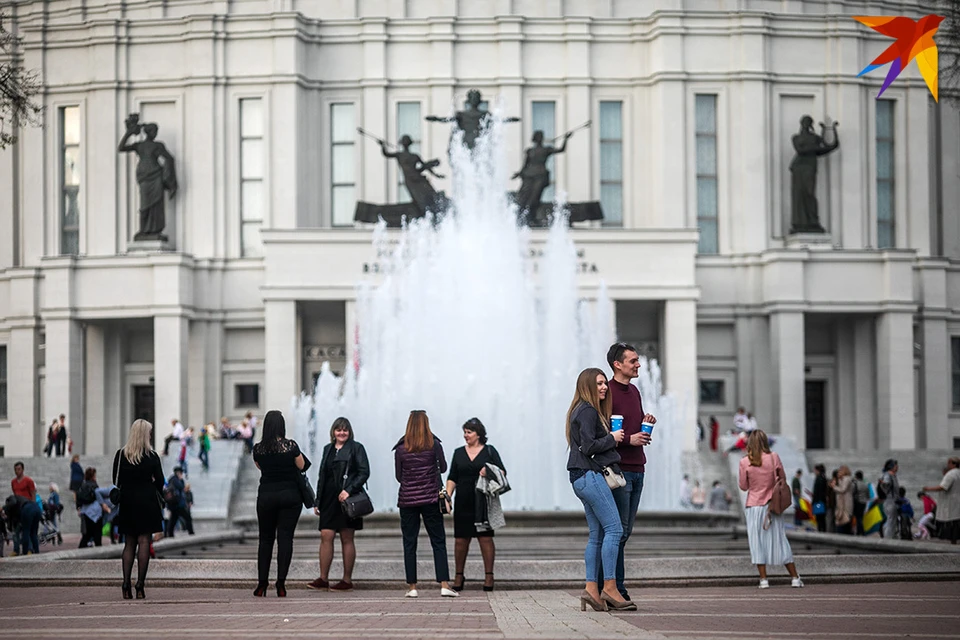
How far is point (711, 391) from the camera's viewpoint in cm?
4625

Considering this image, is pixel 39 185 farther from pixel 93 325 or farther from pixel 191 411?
pixel 191 411

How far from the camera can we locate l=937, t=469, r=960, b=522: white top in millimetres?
23203

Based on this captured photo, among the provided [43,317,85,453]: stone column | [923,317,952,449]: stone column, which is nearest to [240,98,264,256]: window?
[43,317,85,453]: stone column

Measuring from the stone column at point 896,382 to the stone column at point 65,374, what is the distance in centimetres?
2130

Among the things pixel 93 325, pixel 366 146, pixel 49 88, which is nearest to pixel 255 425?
pixel 93 325

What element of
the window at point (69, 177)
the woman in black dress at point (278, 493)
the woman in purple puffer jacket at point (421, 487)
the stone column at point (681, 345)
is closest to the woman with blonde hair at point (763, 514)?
the woman in purple puffer jacket at point (421, 487)

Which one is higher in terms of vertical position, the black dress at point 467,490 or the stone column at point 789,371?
the stone column at point 789,371

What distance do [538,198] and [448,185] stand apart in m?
3.93

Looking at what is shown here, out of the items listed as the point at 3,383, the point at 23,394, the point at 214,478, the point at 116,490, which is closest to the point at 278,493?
the point at 116,490

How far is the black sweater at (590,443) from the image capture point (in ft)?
39.9

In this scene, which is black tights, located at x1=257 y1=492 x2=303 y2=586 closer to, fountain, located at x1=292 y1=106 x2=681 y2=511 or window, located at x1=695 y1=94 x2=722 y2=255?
fountain, located at x1=292 y1=106 x2=681 y2=511

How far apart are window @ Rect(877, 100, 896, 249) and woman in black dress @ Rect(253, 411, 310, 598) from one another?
35528 mm

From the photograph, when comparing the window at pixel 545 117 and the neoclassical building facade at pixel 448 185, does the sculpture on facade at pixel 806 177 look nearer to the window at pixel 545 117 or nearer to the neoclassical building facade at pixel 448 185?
the neoclassical building facade at pixel 448 185

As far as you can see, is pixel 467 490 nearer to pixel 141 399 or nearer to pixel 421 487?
pixel 421 487
